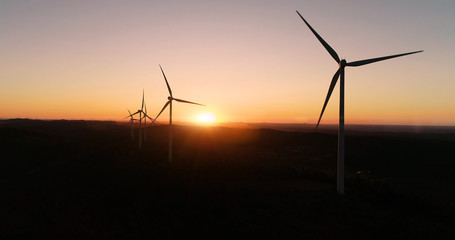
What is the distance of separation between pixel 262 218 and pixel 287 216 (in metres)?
1.63

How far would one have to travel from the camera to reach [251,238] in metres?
13.8

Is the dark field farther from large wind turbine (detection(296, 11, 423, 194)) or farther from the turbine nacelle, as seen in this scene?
the turbine nacelle

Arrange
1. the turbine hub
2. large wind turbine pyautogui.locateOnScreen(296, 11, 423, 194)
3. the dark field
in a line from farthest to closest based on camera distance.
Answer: the turbine hub
large wind turbine pyautogui.locateOnScreen(296, 11, 423, 194)
the dark field

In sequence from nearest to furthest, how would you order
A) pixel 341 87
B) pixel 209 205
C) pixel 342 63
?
pixel 209 205, pixel 341 87, pixel 342 63

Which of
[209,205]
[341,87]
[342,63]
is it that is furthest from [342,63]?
[209,205]

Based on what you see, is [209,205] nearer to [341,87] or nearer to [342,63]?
[341,87]

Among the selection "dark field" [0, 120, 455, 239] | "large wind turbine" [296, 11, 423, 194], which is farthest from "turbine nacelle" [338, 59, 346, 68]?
"dark field" [0, 120, 455, 239]

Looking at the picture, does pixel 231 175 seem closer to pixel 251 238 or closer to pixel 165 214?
pixel 165 214

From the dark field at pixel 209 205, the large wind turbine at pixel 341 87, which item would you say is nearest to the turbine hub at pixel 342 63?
the large wind turbine at pixel 341 87

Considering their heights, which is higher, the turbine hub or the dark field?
the turbine hub

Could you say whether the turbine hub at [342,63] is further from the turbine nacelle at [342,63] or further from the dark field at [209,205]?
the dark field at [209,205]

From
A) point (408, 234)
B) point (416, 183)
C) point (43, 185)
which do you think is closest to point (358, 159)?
point (416, 183)

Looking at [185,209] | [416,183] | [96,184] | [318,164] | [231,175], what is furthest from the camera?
[318,164]

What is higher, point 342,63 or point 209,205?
point 342,63
